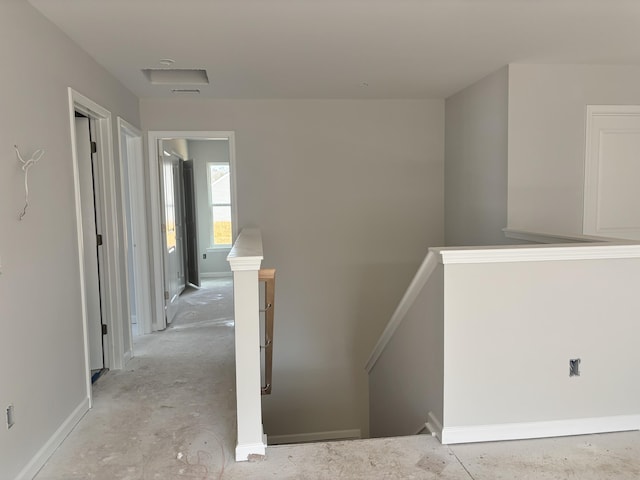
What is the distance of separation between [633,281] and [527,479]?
121cm

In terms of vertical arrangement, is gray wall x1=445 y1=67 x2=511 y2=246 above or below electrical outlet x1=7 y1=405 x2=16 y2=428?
above

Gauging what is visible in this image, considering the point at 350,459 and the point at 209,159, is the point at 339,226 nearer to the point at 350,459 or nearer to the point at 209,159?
the point at 350,459

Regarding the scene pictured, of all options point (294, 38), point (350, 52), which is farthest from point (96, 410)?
point (350, 52)

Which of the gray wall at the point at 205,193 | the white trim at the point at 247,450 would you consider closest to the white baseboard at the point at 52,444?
the white trim at the point at 247,450

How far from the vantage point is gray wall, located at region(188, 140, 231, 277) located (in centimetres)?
803

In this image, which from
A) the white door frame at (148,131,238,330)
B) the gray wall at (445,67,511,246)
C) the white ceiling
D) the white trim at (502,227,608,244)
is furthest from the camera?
the white door frame at (148,131,238,330)

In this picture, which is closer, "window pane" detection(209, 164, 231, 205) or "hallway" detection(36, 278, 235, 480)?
"hallway" detection(36, 278, 235, 480)

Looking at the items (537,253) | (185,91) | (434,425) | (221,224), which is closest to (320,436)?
(434,425)

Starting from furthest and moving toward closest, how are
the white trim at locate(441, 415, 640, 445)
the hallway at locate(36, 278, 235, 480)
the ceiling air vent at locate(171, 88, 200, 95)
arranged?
1. the ceiling air vent at locate(171, 88, 200, 95)
2. the white trim at locate(441, 415, 640, 445)
3. the hallway at locate(36, 278, 235, 480)

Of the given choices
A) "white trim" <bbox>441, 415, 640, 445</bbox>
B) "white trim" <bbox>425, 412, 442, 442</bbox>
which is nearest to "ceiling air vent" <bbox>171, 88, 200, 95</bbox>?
"white trim" <bbox>425, 412, 442, 442</bbox>

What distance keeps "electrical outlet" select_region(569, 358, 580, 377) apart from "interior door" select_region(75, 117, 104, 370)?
311 cm

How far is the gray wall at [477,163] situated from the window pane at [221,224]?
445cm

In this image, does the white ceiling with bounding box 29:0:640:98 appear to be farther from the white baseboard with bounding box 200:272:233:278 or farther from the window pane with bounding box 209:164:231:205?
the white baseboard with bounding box 200:272:233:278

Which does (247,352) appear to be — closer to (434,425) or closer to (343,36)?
(434,425)
